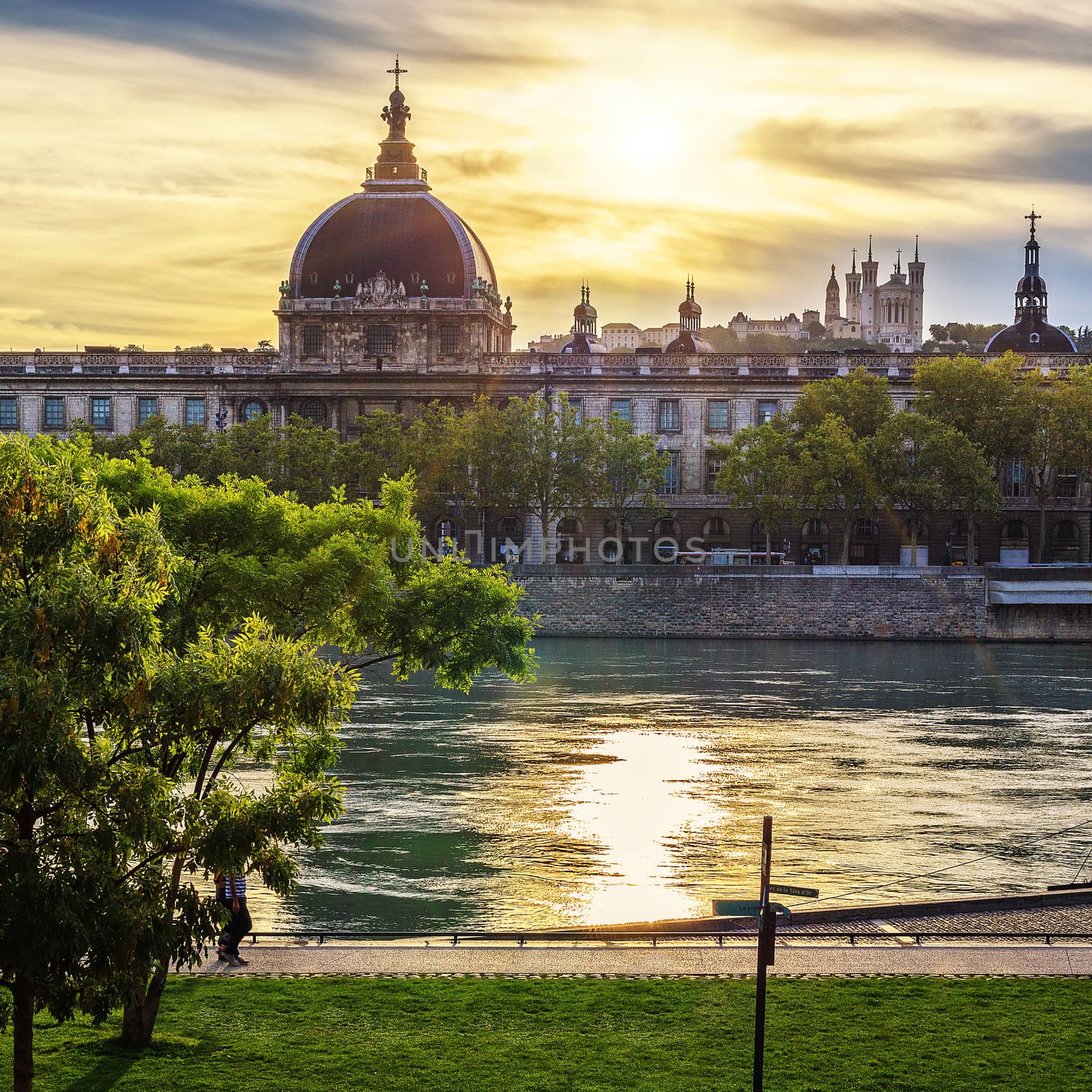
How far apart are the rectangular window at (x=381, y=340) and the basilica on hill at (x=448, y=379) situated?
0.41 ft

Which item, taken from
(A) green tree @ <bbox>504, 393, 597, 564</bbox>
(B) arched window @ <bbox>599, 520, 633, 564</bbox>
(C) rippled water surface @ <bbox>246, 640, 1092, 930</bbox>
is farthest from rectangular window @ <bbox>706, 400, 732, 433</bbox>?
(C) rippled water surface @ <bbox>246, 640, 1092, 930</bbox>

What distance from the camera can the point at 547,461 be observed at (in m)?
112

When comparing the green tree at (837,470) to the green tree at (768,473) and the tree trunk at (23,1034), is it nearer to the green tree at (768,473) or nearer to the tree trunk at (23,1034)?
the green tree at (768,473)

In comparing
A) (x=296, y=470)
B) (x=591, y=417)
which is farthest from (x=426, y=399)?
(x=296, y=470)

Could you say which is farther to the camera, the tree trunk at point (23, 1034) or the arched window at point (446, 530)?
the arched window at point (446, 530)

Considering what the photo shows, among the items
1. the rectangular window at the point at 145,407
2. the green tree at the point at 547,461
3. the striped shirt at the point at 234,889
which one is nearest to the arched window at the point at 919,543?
the green tree at the point at 547,461

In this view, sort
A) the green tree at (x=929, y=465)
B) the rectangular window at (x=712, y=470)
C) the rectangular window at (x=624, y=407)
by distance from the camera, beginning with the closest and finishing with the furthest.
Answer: the green tree at (x=929, y=465) → the rectangular window at (x=712, y=470) → the rectangular window at (x=624, y=407)

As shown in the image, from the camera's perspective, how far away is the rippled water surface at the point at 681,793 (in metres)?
32.6

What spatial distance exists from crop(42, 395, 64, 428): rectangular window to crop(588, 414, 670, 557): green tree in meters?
47.8

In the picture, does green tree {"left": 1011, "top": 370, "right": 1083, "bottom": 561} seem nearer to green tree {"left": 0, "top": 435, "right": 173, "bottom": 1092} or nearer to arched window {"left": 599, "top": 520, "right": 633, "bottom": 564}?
arched window {"left": 599, "top": 520, "right": 633, "bottom": 564}

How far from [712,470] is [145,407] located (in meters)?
47.3

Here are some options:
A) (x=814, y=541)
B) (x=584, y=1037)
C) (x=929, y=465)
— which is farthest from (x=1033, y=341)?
(x=584, y=1037)

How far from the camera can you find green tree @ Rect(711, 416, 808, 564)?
107688 millimetres

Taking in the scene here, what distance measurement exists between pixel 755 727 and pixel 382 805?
2006cm
